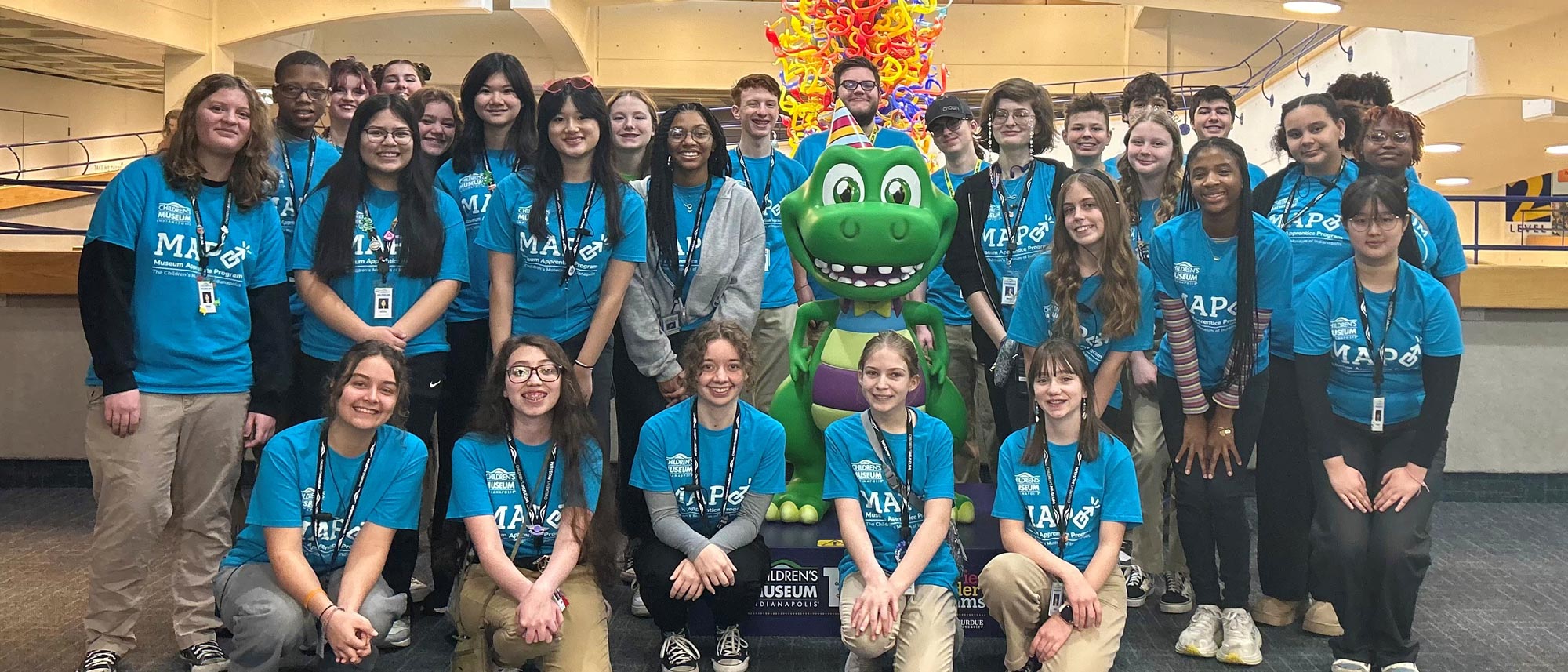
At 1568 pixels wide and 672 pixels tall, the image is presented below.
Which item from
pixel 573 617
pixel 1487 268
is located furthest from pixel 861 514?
pixel 1487 268

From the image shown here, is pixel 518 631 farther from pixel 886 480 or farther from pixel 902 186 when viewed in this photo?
pixel 902 186

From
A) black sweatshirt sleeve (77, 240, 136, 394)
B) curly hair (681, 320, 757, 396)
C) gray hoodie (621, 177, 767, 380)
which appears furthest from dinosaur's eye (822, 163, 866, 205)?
black sweatshirt sleeve (77, 240, 136, 394)

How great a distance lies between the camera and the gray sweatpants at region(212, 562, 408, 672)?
268cm

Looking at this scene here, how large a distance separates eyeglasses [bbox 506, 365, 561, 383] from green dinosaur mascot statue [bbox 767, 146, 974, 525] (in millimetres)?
763

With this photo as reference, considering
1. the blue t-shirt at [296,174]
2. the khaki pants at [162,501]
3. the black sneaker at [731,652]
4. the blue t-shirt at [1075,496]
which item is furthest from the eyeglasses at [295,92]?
the blue t-shirt at [1075,496]

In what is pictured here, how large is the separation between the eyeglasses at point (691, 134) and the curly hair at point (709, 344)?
67 cm

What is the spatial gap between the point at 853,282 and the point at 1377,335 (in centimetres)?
129

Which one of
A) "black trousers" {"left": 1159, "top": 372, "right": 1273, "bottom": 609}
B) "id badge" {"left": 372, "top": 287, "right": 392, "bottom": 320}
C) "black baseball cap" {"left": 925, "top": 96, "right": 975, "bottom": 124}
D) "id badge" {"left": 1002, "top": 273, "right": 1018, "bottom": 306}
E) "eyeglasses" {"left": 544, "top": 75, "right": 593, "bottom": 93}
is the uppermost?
"black baseball cap" {"left": 925, "top": 96, "right": 975, "bottom": 124}

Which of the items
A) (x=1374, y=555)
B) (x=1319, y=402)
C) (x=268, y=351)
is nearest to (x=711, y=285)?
(x=268, y=351)

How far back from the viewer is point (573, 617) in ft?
9.27

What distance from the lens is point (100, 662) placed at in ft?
9.77

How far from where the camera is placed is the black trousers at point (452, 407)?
11.3 ft

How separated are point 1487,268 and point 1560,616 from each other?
6.22 ft

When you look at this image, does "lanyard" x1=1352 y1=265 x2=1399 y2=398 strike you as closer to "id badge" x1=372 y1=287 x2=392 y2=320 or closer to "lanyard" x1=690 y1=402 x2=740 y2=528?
"lanyard" x1=690 y1=402 x2=740 y2=528
